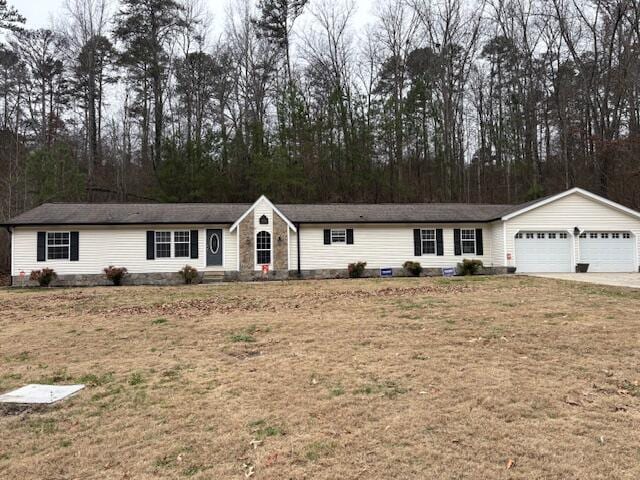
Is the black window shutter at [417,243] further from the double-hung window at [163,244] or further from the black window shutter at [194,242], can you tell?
the double-hung window at [163,244]

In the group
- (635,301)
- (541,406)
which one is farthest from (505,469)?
(635,301)

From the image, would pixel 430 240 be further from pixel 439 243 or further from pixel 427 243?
pixel 439 243

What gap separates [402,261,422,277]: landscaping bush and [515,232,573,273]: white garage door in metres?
4.73

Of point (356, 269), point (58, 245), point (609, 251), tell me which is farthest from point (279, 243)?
point (609, 251)

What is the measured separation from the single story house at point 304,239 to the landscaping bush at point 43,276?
48cm

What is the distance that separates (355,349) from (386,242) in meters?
14.1

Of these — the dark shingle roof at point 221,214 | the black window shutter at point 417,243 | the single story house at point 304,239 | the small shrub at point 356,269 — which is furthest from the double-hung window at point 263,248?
the black window shutter at point 417,243

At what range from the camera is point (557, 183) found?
2888 centimetres

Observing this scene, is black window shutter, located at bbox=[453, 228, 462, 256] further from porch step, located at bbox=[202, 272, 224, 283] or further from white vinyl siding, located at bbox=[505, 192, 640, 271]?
porch step, located at bbox=[202, 272, 224, 283]

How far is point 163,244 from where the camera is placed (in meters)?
18.9

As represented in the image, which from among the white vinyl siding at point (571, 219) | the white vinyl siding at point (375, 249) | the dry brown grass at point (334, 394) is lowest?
the dry brown grass at point (334, 394)

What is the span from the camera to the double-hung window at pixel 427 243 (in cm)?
2048

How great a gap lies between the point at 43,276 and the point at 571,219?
23813mm

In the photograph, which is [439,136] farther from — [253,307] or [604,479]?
[604,479]
